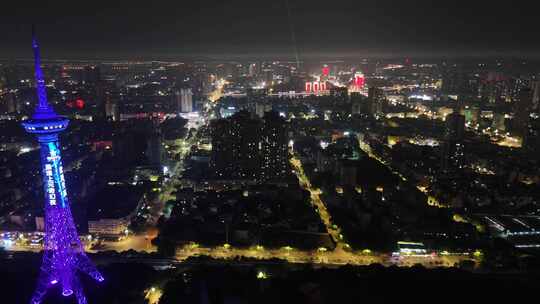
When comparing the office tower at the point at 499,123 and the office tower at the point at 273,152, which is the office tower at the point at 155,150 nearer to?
the office tower at the point at 273,152

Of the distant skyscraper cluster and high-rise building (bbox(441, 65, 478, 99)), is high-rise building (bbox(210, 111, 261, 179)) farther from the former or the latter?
high-rise building (bbox(441, 65, 478, 99))

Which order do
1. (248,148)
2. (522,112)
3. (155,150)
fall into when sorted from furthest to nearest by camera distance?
(522,112) < (155,150) < (248,148)

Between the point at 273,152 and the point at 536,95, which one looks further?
the point at 536,95

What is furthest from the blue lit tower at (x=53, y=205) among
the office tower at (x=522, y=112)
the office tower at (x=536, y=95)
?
the office tower at (x=536, y=95)

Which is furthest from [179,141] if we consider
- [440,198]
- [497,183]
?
[497,183]

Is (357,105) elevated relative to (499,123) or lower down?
elevated

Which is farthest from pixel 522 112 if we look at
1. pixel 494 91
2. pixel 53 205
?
pixel 53 205

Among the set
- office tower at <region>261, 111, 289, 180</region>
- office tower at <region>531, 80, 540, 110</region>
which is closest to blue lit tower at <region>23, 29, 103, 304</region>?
office tower at <region>261, 111, 289, 180</region>

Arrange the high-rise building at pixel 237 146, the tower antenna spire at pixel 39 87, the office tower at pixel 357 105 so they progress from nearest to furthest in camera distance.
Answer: the tower antenna spire at pixel 39 87
the high-rise building at pixel 237 146
the office tower at pixel 357 105

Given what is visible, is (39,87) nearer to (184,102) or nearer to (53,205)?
(53,205)
